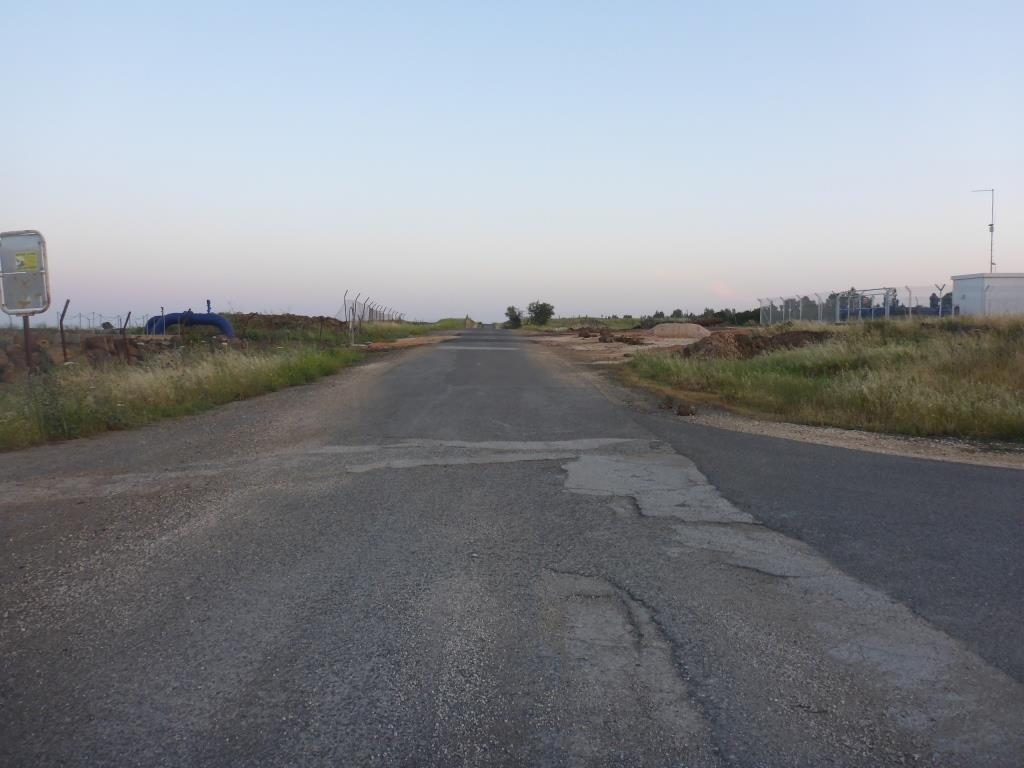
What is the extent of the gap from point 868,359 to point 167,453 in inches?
603

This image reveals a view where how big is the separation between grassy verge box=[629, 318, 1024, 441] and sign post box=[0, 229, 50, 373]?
12352 mm

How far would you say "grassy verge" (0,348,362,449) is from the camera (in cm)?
1261

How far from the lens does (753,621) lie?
4891mm

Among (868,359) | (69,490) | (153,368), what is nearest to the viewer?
(69,490)

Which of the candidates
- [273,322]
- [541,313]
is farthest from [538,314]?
[273,322]

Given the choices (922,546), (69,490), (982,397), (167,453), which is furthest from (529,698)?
(982,397)

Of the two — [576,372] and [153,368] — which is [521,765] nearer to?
[153,368]

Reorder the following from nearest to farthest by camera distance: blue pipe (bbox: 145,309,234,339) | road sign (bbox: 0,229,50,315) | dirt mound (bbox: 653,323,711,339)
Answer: road sign (bbox: 0,229,50,315), blue pipe (bbox: 145,309,234,339), dirt mound (bbox: 653,323,711,339)

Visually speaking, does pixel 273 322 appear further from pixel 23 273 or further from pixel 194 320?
pixel 23 273

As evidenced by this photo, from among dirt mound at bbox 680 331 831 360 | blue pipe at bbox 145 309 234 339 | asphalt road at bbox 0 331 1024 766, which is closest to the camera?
asphalt road at bbox 0 331 1024 766

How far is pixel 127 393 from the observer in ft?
49.1

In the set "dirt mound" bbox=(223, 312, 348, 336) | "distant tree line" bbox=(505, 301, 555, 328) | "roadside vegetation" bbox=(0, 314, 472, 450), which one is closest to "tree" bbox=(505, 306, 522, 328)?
"distant tree line" bbox=(505, 301, 555, 328)

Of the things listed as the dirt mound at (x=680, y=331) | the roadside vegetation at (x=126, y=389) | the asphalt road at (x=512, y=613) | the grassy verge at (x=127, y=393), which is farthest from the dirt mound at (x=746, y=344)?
the dirt mound at (x=680, y=331)

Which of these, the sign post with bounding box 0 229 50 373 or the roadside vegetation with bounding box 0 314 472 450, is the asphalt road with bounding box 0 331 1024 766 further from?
the sign post with bounding box 0 229 50 373
